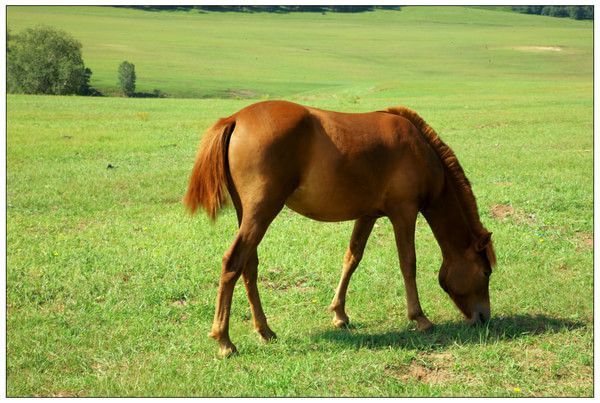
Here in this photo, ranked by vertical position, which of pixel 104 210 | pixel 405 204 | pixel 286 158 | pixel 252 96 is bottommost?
pixel 252 96

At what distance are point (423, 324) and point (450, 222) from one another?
106cm

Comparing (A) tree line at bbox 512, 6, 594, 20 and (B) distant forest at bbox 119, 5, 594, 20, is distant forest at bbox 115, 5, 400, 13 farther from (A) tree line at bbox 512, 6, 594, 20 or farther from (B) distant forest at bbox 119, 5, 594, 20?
(A) tree line at bbox 512, 6, 594, 20

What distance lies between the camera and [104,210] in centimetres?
1245

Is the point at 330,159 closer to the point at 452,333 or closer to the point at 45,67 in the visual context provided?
the point at 452,333

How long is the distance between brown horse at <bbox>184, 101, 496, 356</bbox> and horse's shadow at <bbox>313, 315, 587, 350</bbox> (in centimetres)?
15

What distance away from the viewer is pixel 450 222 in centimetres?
720

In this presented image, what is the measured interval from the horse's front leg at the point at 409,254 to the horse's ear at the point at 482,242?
65 cm

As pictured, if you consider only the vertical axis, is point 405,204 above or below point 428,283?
above

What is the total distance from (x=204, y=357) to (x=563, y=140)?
18019mm

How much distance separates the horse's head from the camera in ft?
23.4

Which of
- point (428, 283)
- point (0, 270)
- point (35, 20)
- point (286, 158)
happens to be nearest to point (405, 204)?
point (286, 158)

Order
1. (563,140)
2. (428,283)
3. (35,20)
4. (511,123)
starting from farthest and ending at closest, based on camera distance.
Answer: (35,20) → (511,123) → (563,140) → (428,283)

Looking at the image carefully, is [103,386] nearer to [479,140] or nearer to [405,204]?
[405,204]

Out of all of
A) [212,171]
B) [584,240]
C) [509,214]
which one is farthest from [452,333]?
[509,214]
